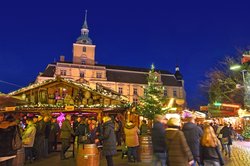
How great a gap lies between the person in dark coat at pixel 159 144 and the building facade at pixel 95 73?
46195mm

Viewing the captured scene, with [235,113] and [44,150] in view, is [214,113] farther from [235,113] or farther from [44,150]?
[44,150]

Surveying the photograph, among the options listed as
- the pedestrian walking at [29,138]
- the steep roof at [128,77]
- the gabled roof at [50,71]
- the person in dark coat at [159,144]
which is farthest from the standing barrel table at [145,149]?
the steep roof at [128,77]

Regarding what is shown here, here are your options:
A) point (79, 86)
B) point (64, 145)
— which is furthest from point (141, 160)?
point (79, 86)

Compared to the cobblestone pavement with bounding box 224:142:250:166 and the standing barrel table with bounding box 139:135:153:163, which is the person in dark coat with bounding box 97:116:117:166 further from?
the cobblestone pavement with bounding box 224:142:250:166

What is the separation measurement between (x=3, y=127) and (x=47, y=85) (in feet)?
39.2

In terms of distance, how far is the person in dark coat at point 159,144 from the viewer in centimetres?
689

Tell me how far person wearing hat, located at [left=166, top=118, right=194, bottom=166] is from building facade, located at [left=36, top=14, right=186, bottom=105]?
155ft

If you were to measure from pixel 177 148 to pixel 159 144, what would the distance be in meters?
1.28

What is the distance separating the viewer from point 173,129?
5.88 meters

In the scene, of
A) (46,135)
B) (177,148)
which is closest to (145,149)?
(46,135)

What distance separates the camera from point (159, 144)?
696cm

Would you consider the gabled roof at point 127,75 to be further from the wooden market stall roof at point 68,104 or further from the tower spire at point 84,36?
the wooden market stall roof at point 68,104

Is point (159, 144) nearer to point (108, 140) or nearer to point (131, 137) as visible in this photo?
point (108, 140)

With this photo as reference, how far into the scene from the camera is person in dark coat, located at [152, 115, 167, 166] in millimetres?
6887
